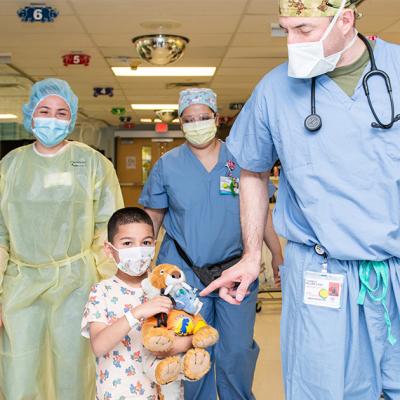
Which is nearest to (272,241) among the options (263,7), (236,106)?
(263,7)

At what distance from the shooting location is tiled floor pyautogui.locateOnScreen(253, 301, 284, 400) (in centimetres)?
320

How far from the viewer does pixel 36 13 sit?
423cm

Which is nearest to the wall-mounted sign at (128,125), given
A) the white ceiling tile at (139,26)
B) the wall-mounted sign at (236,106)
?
the wall-mounted sign at (236,106)

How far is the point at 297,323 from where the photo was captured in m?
1.49

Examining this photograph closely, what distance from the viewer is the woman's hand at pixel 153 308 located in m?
Result: 1.74

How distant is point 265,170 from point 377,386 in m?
0.63

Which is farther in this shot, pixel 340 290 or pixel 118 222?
pixel 118 222

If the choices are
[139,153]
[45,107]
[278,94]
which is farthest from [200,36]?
[139,153]

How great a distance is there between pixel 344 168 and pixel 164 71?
5586mm

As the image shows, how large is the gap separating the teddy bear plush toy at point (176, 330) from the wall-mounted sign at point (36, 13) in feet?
9.78

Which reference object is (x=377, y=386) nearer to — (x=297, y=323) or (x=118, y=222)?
(x=297, y=323)

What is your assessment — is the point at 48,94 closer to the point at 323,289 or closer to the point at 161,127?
the point at 323,289

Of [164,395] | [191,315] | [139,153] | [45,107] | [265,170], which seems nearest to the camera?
[265,170]

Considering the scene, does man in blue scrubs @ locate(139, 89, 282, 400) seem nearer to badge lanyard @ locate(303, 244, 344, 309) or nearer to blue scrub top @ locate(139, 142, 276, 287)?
blue scrub top @ locate(139, 142, 276, 287)
